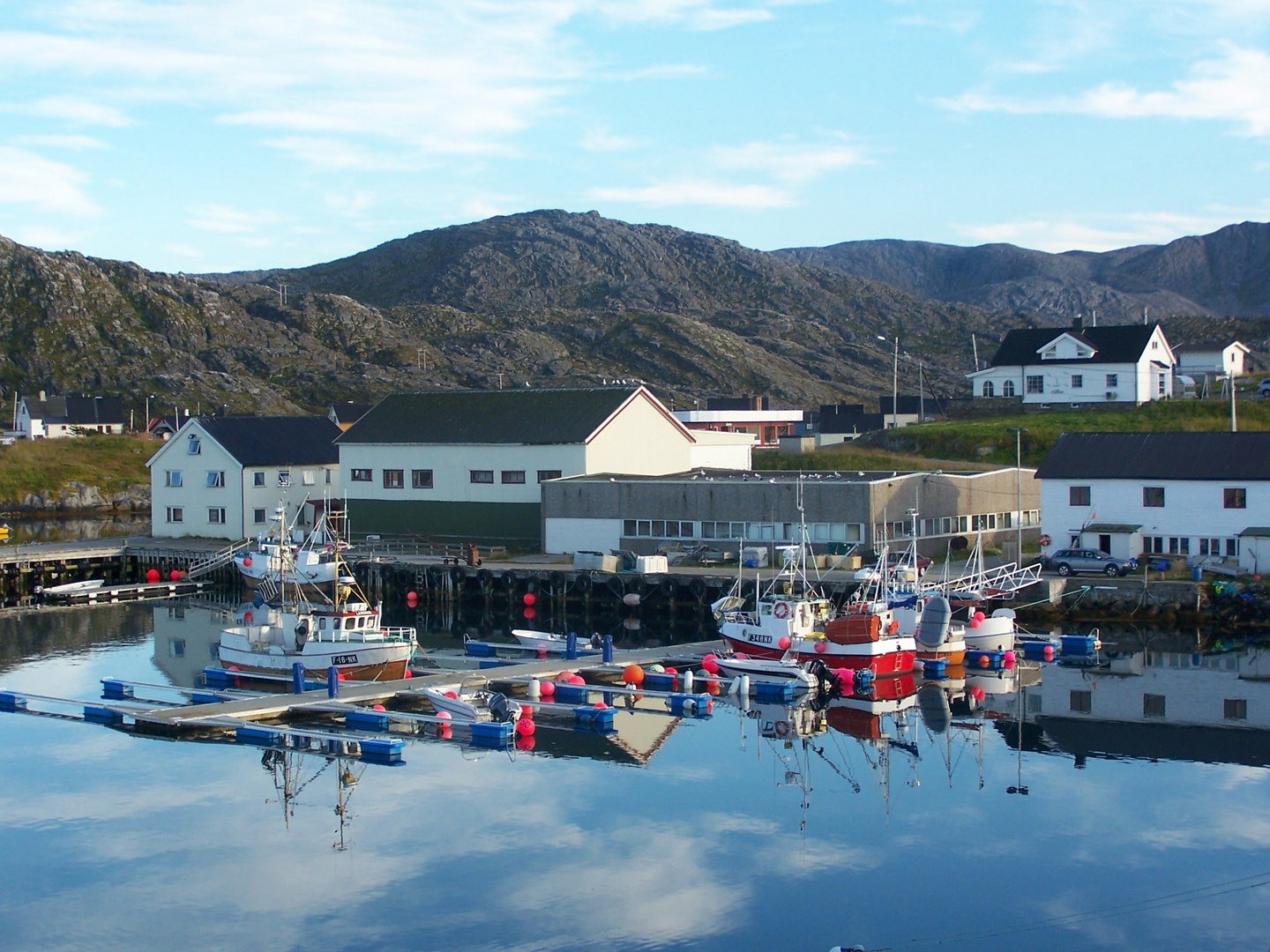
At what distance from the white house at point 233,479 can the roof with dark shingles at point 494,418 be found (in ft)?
13.3

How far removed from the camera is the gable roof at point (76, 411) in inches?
4983

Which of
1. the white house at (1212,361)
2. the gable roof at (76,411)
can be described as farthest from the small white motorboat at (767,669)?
the gable roof at (76,411)

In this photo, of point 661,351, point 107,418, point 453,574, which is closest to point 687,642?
point 453,574

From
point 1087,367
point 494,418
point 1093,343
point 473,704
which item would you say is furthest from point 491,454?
point 1093,343

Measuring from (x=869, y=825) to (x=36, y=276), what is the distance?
544 ft

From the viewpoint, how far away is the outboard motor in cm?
4053

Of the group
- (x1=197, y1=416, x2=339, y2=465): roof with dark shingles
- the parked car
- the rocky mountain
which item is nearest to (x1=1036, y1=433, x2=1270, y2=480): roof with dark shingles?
the parked car

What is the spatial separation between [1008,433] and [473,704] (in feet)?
156

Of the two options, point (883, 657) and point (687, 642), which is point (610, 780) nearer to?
point (883, 657)

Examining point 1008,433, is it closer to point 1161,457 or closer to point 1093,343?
point 1093,343

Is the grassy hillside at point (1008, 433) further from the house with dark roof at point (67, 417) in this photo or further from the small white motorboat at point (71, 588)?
the house with dark roof at point (67, 417)

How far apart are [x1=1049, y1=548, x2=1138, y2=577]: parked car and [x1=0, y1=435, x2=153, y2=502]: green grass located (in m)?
76.1

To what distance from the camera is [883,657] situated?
127 ft

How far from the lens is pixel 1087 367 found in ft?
276
